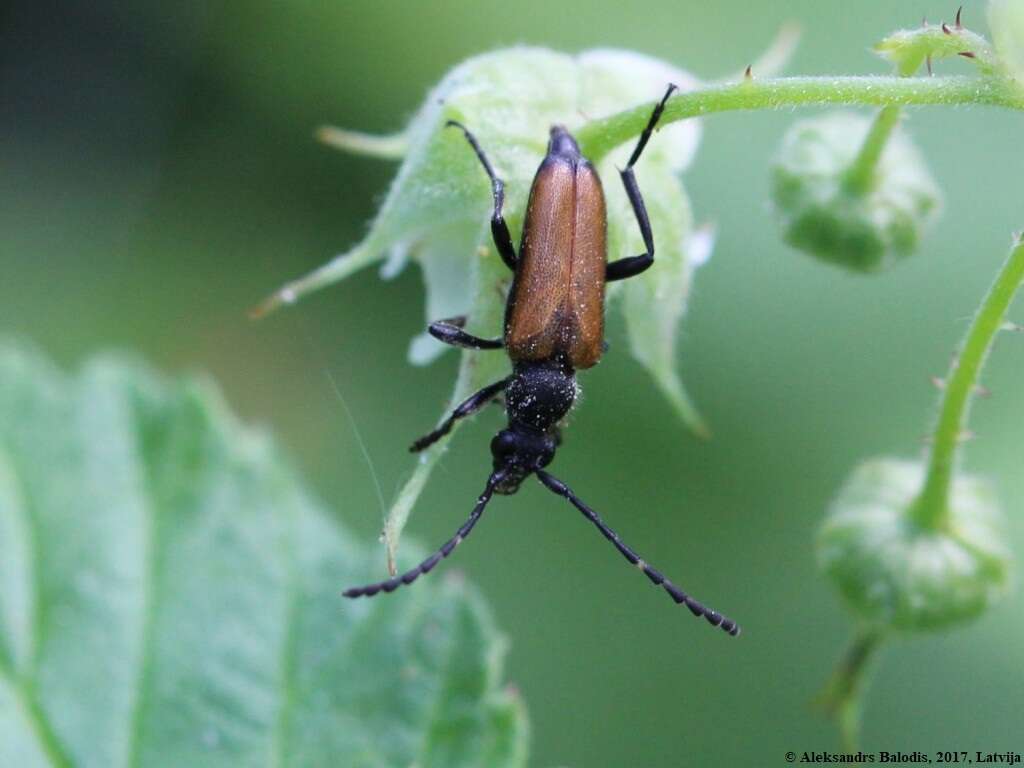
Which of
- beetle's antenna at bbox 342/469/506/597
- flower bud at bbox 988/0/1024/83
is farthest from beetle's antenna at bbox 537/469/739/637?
flower bud at bbox 988/0/1024/83

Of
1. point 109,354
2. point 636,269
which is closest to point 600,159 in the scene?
point 636,269

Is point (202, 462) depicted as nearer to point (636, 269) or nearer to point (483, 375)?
point (483, 375)

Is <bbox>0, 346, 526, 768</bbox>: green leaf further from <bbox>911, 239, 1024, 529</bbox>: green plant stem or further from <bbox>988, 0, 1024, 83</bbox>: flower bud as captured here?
<bbox>988, 0, 1024, 83</bbox>: flower bud

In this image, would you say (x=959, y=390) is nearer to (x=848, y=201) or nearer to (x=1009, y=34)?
(x=848, y=201)

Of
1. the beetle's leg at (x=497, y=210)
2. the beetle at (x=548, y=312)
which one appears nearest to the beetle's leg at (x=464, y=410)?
the beetle at (x=548, y=312)

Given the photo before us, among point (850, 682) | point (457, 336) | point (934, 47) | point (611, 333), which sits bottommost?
point (850, 682)

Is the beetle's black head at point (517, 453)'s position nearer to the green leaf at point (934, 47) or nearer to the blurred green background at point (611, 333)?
the blurred green background at point (611, 333)

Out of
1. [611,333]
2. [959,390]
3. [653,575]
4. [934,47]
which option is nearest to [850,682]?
[653,575]

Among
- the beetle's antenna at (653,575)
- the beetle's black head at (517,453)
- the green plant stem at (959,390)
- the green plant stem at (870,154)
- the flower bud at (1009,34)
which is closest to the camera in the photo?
the flower bud at (1009,34)
